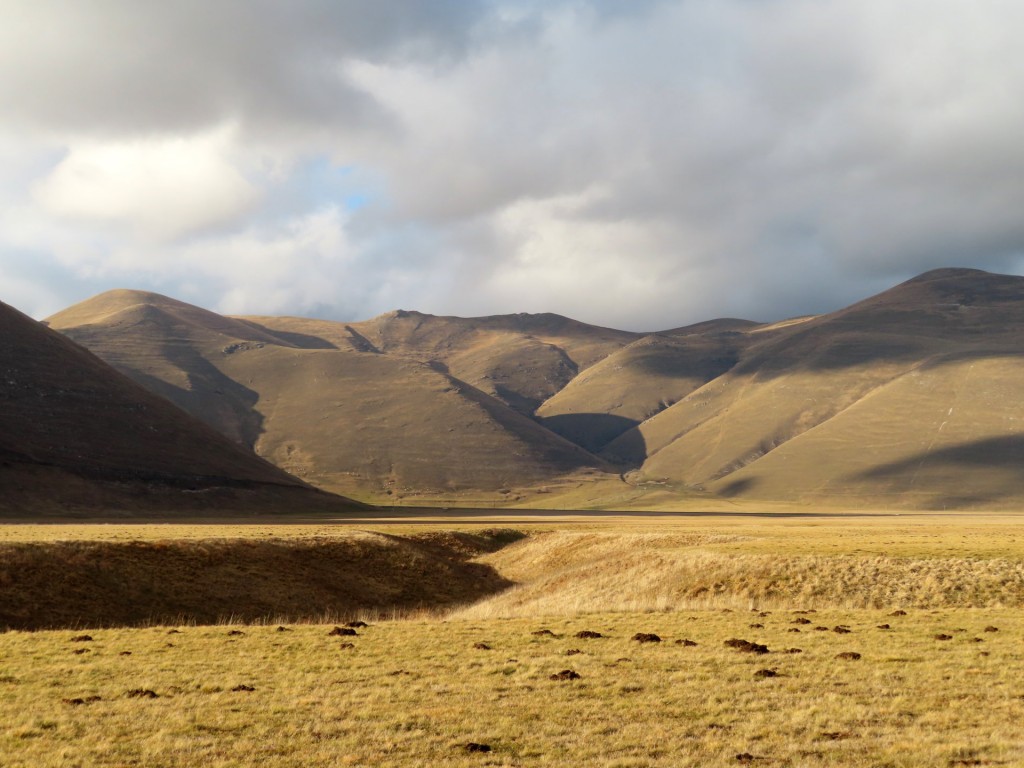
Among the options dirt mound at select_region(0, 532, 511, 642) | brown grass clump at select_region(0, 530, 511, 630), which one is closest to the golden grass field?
brown grass clump at select_region(0, 530, 511, 630)

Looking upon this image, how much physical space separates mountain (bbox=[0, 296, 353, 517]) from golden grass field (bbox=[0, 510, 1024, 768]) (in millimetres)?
120051

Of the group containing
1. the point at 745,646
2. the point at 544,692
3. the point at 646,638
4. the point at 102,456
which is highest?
the point at 102,456

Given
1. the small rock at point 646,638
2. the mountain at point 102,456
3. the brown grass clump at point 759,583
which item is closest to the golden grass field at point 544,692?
the small rock at point 646,638

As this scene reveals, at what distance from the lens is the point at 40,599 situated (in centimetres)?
4403

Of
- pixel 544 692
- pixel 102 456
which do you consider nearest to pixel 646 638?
pixel 544 692

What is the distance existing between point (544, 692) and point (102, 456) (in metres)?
167

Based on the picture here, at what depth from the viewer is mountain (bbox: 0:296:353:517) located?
480ft

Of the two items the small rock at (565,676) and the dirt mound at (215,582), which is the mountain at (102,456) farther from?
the small rock at (565,676)

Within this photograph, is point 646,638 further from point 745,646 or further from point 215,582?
point 215,582

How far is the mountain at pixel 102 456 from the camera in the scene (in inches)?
5758

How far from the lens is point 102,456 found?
550 ft

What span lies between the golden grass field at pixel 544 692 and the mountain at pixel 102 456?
120051 mm

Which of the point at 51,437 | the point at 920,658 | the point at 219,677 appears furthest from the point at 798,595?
the point at 51,437

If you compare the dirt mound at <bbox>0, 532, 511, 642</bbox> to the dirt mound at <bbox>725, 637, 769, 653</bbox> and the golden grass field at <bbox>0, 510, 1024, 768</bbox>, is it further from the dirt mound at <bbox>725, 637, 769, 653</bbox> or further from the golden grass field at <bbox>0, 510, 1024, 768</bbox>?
the dirt mound at <bbox>725, 637, 769, 653</bbox>
